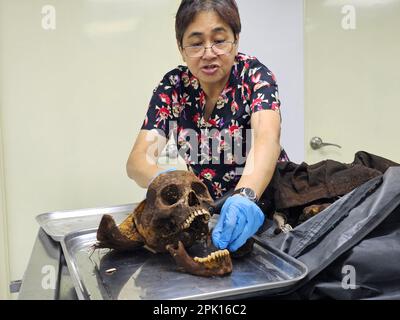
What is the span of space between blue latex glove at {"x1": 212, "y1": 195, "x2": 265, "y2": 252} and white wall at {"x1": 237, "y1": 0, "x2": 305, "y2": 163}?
1.49 metres

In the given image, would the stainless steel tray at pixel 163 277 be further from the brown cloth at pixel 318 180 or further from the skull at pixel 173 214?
the brown cloth at pixel 318 180

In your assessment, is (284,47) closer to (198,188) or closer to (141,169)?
(141,169)

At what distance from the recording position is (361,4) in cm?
232

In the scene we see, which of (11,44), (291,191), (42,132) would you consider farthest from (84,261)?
(11,44)

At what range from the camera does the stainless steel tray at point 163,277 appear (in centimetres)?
69

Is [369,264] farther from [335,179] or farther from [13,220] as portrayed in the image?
[13,220]

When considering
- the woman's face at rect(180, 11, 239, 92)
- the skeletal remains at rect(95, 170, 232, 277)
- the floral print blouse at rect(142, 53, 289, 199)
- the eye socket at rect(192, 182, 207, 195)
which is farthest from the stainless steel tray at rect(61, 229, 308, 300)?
the woman's face at rect(180, 11, 239, 92)

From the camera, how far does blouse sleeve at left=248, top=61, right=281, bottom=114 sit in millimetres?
1141

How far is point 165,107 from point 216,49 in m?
0.29

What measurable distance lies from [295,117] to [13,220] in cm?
163

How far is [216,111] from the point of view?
49.6 inches

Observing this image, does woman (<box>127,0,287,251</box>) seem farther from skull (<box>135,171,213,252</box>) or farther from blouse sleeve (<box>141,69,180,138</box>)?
skull (<box>135,171,213,252</box>)

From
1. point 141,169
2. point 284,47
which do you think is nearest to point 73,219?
point 141,169

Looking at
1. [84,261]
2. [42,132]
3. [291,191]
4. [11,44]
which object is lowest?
[84,261]
